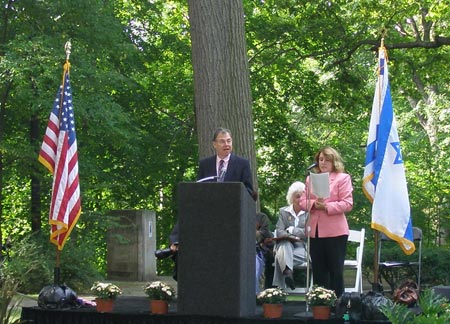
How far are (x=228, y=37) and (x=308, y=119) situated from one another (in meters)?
15.5

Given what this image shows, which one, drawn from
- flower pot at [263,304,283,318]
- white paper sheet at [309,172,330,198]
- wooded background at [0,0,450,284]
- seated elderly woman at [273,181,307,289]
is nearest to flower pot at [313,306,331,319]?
flower pot at [263,304,283,318]

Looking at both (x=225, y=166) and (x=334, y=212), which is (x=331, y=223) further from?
(x=225, y=166)

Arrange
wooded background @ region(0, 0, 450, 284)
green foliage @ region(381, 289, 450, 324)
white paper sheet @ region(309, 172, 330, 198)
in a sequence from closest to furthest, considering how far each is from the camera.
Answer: green foliage @ region(381, 289, 450, 324) < white paper sheet @ region(309, 172, 330, 198) < wooded background @ region(0, 0, 450, 284)

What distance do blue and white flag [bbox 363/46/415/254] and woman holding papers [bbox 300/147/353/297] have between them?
631 millimetres

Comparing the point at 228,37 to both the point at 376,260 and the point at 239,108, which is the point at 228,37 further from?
the point at 376,260

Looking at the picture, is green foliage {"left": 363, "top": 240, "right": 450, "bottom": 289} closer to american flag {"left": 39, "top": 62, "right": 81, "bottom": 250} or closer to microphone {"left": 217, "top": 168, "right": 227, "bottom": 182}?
microphone {"left": 217, "top": 168, "right": 227, "bottom": 182}

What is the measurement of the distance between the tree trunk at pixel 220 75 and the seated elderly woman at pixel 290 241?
2.97 ft

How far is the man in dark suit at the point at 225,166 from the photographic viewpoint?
8359 mm

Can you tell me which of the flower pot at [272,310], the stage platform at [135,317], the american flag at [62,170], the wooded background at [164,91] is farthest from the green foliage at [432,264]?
the flower pot at [272,310]

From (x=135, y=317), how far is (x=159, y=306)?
0.77ft

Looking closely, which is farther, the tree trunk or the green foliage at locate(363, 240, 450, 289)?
the green foliage at locate(363, 240, 450, 289)

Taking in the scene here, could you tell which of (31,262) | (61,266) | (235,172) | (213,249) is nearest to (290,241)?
(235,172)

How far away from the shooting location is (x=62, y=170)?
931 cm

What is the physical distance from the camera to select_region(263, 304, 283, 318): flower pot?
24.5 ft
